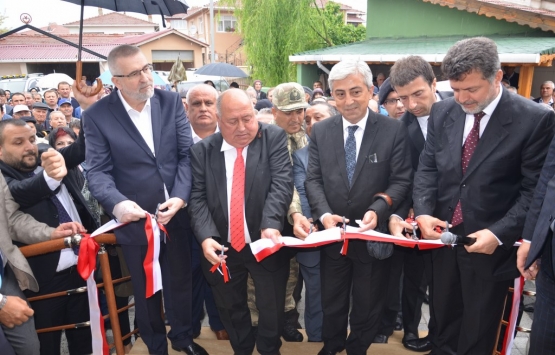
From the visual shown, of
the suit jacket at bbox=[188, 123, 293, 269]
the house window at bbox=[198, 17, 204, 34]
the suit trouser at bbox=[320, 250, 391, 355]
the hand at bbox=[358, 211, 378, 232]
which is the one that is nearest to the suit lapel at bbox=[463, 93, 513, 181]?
the hand at bbox=[358, 211, 378, 232]

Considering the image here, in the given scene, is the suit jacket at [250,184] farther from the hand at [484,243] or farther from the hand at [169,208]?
the hand at [484,243]

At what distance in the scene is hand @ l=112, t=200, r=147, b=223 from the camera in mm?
2912

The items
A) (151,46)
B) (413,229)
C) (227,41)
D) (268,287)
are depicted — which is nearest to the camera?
(413,229)

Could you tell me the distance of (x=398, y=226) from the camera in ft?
9.98

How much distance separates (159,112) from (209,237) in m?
1.06

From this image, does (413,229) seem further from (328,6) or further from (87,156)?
(328,6)

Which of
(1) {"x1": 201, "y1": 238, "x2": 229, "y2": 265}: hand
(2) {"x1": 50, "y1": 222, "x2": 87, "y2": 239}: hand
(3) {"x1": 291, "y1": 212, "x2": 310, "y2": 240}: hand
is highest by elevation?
(3) {"x1": 291, "y1": 212, "x2": 310, "y2": 240}: hand

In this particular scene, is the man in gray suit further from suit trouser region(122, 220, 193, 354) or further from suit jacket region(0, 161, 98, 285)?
suit trouser region(122, 220, 193, 354)

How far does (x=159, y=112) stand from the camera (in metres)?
3.29

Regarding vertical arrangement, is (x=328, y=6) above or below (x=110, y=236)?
above

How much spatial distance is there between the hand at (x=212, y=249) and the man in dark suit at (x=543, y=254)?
193 cm

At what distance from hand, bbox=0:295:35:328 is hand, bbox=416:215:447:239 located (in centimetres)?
266

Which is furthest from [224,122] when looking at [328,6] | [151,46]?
[151,46]

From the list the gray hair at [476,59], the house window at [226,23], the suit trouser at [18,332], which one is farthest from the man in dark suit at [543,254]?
the house window at [226,23]
